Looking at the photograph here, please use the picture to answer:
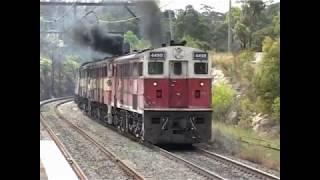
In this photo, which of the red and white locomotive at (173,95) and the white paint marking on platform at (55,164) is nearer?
the white paint marking on platform at (55,164)

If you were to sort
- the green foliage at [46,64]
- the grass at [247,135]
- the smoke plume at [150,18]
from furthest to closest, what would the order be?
the green foliage at [46,64] < the smoke plume at [150,18] < the grass at [247,135]

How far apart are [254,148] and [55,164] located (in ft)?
16.7

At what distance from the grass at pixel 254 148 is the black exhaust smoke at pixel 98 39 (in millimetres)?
8842

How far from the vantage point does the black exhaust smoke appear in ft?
81.4

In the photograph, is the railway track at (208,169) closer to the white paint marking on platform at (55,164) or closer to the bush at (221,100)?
the white paint marking on platform at (55,164)

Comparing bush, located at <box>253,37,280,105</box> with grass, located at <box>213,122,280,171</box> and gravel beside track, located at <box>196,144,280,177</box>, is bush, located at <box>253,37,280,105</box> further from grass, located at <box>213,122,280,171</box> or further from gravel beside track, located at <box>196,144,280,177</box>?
gravel beside track, located at <box>196,144,280,177</box>

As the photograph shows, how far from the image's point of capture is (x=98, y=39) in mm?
25703

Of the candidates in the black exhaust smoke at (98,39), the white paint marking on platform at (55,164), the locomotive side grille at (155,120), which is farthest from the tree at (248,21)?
the white paint marking on platform at (55,164)

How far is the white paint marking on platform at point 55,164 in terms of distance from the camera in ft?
27.9

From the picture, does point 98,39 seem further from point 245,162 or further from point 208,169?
point 208,169

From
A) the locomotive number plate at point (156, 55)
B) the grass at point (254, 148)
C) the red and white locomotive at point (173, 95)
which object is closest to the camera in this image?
the grass at point (254, 148)
